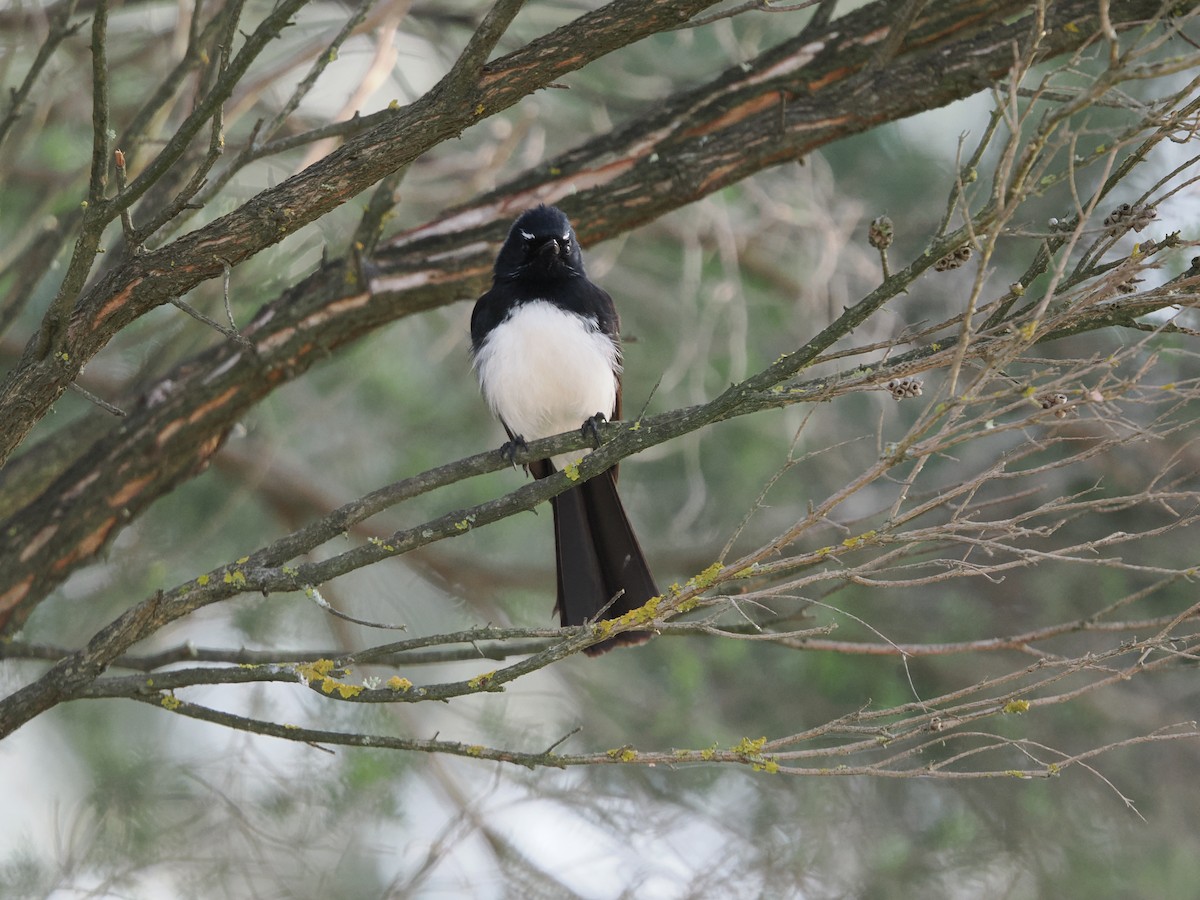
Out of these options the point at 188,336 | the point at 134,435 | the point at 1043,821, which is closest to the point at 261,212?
the point at 134,435

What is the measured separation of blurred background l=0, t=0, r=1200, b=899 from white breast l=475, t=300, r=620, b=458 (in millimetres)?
563

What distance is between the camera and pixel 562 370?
12.8 feet

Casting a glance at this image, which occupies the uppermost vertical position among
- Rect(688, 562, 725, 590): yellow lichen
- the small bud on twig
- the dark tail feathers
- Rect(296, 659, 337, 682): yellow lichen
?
the dark tail feathers

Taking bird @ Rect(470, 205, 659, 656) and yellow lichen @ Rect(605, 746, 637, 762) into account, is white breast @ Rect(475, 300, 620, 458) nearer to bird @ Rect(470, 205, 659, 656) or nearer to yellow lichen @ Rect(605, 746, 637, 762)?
bird @ Rect(470, 205, 659, 656)

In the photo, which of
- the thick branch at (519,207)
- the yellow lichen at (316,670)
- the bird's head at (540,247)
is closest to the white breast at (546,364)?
the bird's head at (540,247)

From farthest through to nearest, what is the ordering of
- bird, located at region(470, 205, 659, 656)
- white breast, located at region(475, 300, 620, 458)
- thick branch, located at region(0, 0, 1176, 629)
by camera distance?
white breast, located at region(475, 300, 620, 458) < bird, located at region(470, 205, 659, 656) < thick branch, located at region(0, 0, 1176, 629)

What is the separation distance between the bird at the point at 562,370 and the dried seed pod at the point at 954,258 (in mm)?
1577

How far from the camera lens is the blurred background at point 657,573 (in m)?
4.05

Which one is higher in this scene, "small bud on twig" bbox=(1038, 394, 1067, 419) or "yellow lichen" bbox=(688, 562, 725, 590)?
"small bud on twig" bbox=(1038, 394, 1067, 419)

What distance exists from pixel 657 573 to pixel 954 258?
281 centimetres

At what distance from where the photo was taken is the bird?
3.59 meters

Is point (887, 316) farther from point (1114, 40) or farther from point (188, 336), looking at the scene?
point (1114, 40)

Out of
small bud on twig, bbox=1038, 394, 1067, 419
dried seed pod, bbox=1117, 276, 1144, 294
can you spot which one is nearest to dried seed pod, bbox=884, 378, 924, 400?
small bud on twig, bbox=1038, 394, 1067, 419

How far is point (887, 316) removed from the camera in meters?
4.69
